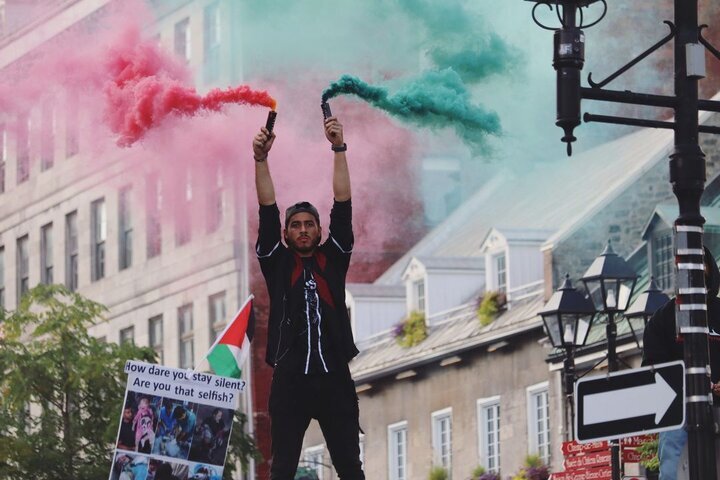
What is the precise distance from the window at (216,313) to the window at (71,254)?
6.77 meters

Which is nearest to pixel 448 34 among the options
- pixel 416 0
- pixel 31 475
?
pixel 416 0

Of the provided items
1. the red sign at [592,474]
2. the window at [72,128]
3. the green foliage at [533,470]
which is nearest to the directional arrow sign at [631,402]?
the red sign at [592,474]

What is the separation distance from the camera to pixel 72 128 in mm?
55938

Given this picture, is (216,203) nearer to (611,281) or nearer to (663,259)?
(663,259)

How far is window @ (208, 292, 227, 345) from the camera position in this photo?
190ft

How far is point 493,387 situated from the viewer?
44.4m

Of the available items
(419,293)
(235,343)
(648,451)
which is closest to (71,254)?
(419,293)

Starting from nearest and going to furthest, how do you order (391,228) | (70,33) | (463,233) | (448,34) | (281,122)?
(448,34), (70,33), (281,122), (463,233), (391,228)

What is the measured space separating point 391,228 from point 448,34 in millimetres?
27762

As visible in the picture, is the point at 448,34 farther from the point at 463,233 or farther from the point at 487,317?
the point at 463,233

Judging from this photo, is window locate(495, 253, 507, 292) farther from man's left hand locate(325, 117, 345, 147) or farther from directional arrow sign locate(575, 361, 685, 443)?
man's left hand locate(325, 117, 345, 147)

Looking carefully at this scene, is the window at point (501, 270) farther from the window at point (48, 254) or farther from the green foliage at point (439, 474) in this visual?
the window at point (48, 254)

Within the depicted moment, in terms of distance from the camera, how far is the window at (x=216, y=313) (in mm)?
57906

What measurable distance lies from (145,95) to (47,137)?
34.0 metres
